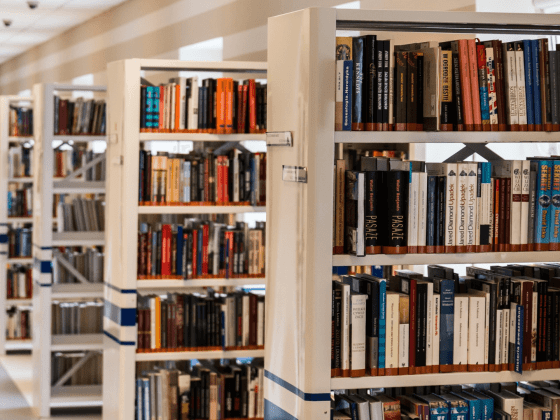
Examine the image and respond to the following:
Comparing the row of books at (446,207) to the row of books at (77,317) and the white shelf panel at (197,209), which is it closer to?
the white shelf panel at (197,209)

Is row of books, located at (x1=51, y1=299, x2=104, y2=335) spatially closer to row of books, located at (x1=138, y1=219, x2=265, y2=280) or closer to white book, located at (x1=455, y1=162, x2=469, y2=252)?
row of books, located at (x1=138, y1=219, x2=265, y2=280)

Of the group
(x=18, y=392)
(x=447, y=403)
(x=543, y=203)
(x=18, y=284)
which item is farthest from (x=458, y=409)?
(x=18, y=284)

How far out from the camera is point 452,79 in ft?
8.23

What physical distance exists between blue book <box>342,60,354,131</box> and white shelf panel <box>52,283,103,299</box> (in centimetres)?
392

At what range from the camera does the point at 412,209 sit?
8.18 feet

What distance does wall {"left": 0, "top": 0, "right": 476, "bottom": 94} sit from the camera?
18.6 feet

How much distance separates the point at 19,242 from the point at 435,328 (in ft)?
20.0

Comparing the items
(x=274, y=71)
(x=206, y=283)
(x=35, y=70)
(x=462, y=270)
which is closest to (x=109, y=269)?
(x=206, y=283)

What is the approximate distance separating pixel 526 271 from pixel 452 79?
2.45 feet

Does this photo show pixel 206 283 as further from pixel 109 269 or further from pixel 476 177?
pixel 476 177

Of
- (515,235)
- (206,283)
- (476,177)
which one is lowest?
(206,283)

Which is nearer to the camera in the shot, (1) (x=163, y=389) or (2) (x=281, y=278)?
(2) (x=281, y=278)

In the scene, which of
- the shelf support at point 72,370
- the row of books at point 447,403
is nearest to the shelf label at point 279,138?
the row of books at point 447,403

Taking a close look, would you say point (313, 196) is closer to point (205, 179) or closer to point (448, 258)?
point (448, 258)
